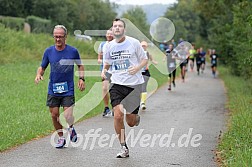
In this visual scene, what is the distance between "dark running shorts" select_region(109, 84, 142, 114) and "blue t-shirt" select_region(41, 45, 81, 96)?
0.88 meters

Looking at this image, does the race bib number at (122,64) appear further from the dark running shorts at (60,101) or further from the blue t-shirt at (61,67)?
the dark running shorts at (60,101)

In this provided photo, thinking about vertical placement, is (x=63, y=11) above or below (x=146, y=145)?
above

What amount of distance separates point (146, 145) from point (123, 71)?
163cm

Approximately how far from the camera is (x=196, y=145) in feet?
31.7

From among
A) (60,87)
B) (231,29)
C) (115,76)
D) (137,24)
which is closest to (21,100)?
(60,87)

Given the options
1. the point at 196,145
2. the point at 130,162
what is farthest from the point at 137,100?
the point at 196,145

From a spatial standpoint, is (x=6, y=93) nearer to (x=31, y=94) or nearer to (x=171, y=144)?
(x=31, y=94)

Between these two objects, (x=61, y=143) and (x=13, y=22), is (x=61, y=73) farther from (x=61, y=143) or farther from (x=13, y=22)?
(x=13, y=22)

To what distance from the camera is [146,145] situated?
9.41 metres

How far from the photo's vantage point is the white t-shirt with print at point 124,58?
8.40 metres

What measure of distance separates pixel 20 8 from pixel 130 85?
5313 centimetres

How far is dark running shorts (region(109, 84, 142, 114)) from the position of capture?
847cm

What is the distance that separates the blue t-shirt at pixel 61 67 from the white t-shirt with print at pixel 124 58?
785mm

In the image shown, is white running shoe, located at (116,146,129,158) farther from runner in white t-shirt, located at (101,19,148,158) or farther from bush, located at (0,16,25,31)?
bush, located at (0,16,25,31)
